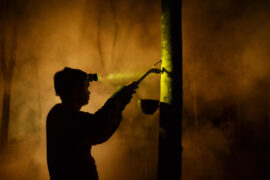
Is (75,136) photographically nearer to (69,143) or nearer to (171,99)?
(69,143)

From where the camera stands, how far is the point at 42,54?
18.9 ft

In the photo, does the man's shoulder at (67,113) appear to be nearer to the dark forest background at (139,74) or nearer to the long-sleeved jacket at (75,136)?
the long-sleeved jacket at (75,136)

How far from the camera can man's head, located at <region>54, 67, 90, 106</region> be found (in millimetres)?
2316

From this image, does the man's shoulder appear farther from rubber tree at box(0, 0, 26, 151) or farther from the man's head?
rubber tree at box(0, 0, 26, 151)

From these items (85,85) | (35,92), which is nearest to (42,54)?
(35,92)

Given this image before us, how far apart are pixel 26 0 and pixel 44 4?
477 mm

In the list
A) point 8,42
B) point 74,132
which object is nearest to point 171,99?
point 74,132

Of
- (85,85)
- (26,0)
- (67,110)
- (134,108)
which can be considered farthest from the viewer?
(134,108)

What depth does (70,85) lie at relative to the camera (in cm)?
232

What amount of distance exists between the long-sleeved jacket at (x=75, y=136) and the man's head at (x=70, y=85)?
171 mm

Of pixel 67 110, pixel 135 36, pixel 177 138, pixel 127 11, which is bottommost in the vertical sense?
pixel 177 138

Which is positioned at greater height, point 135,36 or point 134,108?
point 135,36

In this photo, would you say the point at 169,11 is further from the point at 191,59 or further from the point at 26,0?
the point at 26,0

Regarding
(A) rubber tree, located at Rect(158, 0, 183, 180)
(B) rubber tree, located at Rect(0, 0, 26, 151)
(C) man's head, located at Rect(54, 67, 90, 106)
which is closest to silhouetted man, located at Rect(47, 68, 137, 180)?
(C) man's head, located at Rect(54, 67, 90, 106)
